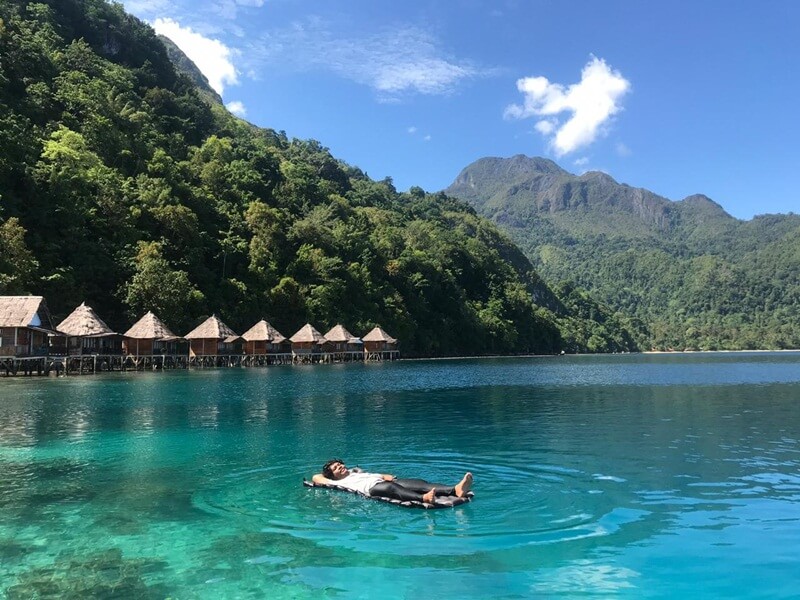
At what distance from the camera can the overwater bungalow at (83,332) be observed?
47000 millimetres

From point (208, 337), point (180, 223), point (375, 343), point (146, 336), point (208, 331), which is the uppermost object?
point (180, 223)

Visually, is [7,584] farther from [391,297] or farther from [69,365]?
[391,297]

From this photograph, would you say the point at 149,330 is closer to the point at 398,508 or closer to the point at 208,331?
the point at 208,331

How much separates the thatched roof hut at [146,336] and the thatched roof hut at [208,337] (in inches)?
117

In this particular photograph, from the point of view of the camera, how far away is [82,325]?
4709cm

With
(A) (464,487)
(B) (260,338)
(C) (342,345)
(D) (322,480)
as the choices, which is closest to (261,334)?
(B) (260,338)

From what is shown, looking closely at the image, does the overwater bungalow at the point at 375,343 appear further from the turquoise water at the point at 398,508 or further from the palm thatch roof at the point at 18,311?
the turquoise water at the point at 398,508

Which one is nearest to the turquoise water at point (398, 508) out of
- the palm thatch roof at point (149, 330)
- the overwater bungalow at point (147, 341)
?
the palm thatch roof at point (149, 330)

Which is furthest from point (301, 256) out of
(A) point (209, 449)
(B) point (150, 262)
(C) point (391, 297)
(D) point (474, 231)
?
(D) point (474, 231)

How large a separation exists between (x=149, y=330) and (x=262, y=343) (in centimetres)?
1516

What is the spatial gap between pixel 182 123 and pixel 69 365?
190 feet

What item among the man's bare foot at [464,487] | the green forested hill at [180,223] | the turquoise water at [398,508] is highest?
the green forested hill at [180,223]

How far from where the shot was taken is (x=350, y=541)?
29.3 ft

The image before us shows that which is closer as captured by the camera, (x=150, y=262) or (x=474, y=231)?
(x=150, y=262)
